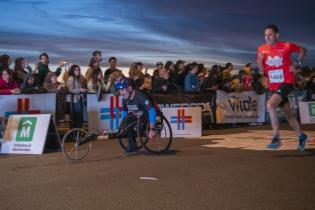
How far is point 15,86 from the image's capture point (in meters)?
13.4

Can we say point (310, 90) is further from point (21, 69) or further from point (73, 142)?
point (73, 142)

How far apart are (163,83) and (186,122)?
2.51 m

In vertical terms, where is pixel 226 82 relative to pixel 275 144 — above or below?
above

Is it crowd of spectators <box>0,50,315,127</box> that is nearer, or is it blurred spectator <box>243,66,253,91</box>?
A: crowd of spectators <box>0,50,315,127</box>

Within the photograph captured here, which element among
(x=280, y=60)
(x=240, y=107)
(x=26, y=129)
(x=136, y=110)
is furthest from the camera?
(x=240, y=107)

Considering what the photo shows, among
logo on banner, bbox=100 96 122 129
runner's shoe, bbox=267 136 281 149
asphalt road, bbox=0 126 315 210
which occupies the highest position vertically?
logo on banner, bbox=100 96 122 129

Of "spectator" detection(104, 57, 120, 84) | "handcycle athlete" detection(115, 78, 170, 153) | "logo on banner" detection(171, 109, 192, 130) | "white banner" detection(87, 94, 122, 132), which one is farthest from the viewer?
"spectator" detection(104, 57, 120, 84)

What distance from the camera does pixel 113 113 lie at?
596 inches

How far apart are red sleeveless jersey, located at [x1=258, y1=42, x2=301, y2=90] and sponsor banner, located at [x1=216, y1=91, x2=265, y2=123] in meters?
9.01

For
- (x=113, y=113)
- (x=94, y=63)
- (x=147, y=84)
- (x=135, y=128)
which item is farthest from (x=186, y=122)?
(x=135, y=128)

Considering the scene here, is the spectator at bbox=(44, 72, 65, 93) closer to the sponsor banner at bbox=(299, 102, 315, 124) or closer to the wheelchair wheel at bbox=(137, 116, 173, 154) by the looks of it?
the wheelchair wheel at bbox=(137, 116, 173, 154)

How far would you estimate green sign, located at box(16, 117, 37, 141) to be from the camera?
37.7ft

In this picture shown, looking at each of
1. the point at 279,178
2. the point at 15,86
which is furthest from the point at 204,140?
the point at 279,178

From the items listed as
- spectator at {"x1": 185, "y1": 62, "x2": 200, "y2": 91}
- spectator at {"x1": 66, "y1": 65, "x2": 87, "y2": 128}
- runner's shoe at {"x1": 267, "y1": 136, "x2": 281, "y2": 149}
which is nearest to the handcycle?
runner's shoe at {"x1": 267, "y1": 136, "x2": 281, "y2": 149}
